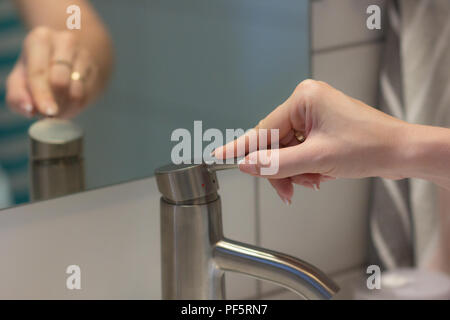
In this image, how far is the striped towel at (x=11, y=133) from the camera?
561 millimetres

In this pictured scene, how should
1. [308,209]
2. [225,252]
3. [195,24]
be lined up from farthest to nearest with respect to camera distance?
1. [308,209]
2. [195,24]
3. [225,252]

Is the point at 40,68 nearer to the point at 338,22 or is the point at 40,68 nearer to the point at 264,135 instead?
the point at 264,135

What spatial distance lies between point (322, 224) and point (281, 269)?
0.34 m

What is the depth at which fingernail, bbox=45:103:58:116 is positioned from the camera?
588 mm

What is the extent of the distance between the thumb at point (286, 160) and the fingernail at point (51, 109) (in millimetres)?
195

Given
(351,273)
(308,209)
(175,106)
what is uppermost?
(175,106)

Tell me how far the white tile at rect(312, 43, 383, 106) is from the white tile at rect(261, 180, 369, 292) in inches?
4.9

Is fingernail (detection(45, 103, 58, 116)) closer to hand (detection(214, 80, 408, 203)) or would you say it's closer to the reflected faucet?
the reflected faucet

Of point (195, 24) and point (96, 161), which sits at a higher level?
point (195, 24)

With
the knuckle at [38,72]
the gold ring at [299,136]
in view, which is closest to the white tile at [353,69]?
the gold ring at [299,136]

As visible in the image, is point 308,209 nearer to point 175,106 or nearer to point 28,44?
point 175,106

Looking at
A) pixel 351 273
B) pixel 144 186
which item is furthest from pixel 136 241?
pixel 351 273

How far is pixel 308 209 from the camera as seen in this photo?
0.85 metres

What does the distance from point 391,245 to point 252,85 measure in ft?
1.00
